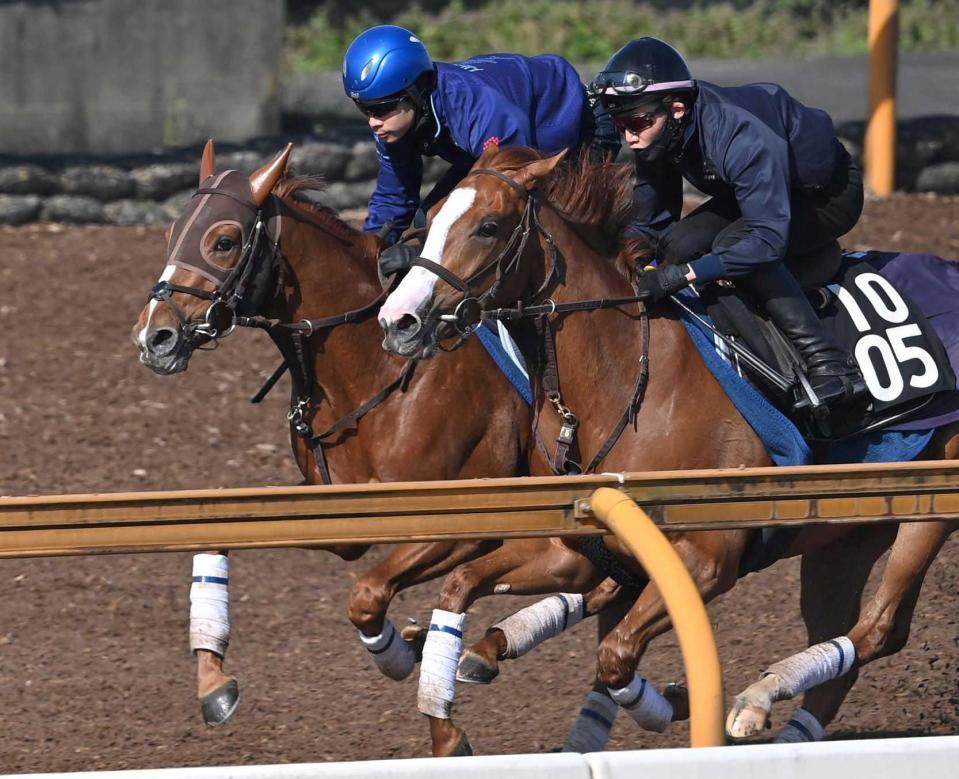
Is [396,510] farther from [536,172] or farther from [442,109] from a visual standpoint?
[442,109]

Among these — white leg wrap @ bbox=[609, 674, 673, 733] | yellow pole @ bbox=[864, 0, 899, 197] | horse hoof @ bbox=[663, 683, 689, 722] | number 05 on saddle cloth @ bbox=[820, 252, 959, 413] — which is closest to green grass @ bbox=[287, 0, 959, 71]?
yellow pole @ bbox=[864, 0, 899, 197]

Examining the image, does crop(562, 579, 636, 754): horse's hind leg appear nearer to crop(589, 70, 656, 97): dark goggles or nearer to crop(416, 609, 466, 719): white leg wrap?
crop(416, 609, 466, 719): white leg wrap

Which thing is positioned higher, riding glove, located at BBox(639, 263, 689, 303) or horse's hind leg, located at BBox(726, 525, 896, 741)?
riding glove, located at BBox(639, 263, 689, 303)

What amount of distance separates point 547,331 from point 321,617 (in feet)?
8.38

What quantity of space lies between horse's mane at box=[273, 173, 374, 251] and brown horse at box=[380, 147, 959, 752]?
0.82m

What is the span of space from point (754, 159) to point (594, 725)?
5.85ft

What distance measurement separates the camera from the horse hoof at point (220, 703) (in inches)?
188

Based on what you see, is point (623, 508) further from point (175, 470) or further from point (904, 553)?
point (175, 470)

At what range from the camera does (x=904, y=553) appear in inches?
203

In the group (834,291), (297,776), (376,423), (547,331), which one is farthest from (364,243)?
(297,776)

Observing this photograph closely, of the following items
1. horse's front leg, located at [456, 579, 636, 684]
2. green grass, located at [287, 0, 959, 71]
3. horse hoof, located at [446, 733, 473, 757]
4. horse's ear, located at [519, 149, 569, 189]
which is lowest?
green grass, located at [287, 0, 959, 71]

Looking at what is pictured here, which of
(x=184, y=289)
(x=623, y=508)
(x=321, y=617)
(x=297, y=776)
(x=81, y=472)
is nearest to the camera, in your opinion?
(x=297, y=776)

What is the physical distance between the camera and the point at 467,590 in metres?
4.89

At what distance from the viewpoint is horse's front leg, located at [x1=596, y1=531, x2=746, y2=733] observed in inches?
181
